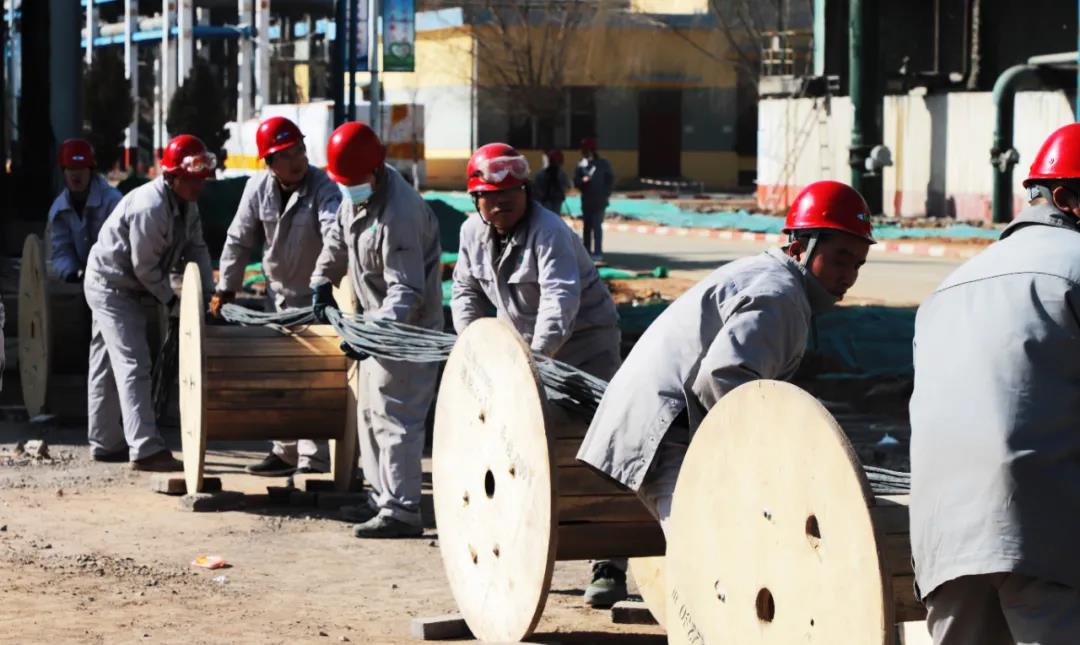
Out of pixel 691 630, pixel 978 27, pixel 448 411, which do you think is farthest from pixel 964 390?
pixel 978 27

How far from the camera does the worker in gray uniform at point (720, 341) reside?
16.7ft

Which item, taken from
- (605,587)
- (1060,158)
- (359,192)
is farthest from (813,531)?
(359,192)

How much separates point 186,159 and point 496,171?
359 centimetres

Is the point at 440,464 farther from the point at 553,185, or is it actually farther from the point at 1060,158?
the point at 553,185

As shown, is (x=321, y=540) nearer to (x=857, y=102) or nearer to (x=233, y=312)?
(x=233, y=312)

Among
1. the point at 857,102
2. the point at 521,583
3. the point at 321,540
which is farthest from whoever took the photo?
the point at 857,102

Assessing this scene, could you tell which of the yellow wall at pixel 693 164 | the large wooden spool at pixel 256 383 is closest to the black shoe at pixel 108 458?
the large wooden spool at pixel 256 383

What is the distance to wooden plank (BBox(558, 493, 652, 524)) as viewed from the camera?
6398 millimetres

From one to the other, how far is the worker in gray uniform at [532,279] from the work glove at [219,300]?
2505 mm

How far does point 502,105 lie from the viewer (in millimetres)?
58469

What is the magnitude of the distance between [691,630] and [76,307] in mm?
8632

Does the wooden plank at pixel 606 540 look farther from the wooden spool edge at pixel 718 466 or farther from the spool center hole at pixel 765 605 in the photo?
the spool center hole at pixel 765 605

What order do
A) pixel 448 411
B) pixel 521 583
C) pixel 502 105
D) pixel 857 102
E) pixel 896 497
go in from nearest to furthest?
pixel 896 497
pixel 521 583
pixel 448 411
pixel 857 102
pixel 502 105

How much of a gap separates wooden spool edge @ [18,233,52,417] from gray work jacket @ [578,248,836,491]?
24.4 feet
